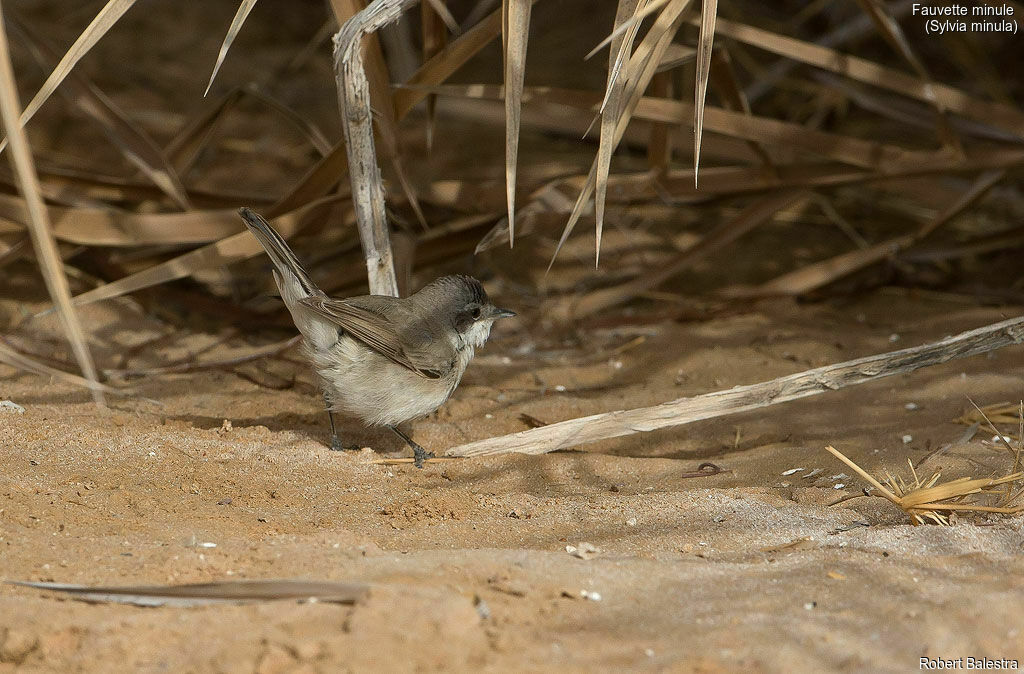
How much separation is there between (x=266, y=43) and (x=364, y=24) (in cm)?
646

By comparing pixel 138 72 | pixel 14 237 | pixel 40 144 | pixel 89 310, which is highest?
pixel 138 72

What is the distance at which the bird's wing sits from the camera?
3.72 metres

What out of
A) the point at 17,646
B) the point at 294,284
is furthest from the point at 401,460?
the point at 17,646

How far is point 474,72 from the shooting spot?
8.59m

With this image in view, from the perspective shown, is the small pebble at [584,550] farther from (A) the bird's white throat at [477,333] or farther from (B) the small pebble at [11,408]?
(B) the small pebble at [11,408]

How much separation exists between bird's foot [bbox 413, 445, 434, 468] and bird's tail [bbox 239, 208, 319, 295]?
30.3 inches

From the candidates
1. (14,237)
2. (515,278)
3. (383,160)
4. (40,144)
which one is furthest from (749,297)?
(40,144)

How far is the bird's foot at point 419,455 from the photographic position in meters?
3.73

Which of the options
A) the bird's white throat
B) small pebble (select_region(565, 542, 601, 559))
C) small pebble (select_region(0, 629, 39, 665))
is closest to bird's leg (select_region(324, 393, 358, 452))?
the bird's white throat

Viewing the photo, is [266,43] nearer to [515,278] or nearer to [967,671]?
[515,278]

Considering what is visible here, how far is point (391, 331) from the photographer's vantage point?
3.92m

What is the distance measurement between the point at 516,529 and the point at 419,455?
0.87m

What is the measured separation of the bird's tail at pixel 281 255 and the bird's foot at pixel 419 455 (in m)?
0.77

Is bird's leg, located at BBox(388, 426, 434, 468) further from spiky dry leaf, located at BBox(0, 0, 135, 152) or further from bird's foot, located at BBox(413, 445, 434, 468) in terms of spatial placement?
spiky dry leaf, located at BBox(0, 0, 135, 152)
